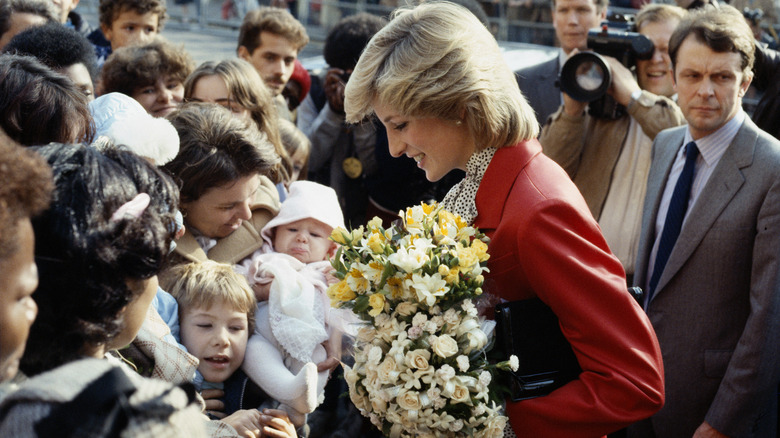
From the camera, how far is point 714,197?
10.2 feet

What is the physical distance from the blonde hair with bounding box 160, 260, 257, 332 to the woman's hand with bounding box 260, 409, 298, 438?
15.3 inches

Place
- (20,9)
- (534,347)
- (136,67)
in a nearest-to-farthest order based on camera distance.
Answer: (534,347), (136,67), (20,9)

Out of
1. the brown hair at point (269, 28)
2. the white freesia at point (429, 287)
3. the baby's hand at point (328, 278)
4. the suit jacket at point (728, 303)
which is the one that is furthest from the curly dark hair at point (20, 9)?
the suit jacket at point (728, 303)

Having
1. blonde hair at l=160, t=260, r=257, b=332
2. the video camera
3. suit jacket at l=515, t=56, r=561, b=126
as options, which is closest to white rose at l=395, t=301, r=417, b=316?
blonde hair at l=160, t=260, r=257, b=332

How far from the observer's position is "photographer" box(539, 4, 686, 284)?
3.80m

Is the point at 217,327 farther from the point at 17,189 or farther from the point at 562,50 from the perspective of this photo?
the point at 562,50

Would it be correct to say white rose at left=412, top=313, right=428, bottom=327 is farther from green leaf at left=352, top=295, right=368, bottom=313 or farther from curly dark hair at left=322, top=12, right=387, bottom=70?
curly dark hair at left=322, top=12, right=387, bottom=70

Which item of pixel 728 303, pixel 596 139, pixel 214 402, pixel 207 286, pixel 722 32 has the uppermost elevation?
pixel 722 32

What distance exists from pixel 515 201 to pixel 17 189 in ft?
4.26

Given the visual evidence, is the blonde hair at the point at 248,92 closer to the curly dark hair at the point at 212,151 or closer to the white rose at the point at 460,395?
the curly dark hair at the point at 212,151

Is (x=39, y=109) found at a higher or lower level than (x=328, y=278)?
higher

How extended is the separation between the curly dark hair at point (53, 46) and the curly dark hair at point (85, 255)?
1709mm

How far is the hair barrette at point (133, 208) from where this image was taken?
1.44 m

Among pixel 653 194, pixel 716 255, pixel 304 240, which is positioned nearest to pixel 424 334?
pixel 304 240
